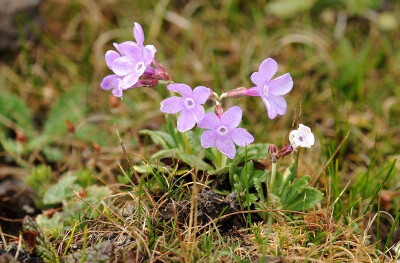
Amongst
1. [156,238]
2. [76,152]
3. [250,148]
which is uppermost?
[250,148]

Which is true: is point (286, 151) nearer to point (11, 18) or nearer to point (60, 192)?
point (60, 192)

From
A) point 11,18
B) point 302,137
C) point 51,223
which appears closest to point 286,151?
point 302,137

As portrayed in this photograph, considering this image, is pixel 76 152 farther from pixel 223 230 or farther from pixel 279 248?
pixel 279 248

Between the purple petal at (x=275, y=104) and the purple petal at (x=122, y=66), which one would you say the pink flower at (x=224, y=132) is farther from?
the purple petal at (x=122, y=66)

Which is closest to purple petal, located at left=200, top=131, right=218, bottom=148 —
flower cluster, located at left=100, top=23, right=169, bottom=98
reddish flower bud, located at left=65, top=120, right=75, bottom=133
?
flower cluster, located at left=100, top=23, right=169, bottom=98

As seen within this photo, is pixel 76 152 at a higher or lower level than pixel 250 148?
lower

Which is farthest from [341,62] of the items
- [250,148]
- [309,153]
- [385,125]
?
[250,148]
